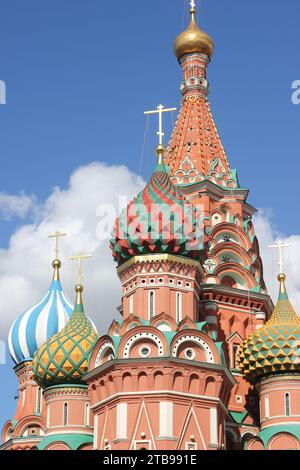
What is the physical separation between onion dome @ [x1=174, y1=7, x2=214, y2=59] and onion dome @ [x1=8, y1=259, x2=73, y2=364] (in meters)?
8.35

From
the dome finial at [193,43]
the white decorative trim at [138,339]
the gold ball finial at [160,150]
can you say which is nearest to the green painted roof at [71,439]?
the white decorative trim at [138,339]

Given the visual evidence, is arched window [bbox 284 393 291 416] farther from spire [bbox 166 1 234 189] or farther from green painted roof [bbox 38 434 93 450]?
spire [bbox 166 1 234 189]

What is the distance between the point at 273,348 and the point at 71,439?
5708mm

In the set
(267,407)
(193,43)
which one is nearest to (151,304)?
(267,407)

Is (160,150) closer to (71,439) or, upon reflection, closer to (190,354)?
(190,354)

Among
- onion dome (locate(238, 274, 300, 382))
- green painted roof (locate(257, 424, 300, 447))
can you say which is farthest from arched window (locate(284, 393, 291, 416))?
onion dome (locate(238, 274, 300, 382))

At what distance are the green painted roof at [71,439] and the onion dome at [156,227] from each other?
15.2ft

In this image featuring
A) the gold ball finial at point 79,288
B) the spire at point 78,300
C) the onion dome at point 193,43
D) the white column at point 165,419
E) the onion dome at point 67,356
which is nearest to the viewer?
the white column at point 165,419

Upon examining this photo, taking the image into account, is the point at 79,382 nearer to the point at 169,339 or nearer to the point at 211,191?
the point at 169,339

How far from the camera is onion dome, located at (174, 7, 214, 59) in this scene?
34.4 metres

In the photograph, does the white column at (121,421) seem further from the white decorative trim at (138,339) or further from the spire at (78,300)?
the spire at (78,300)

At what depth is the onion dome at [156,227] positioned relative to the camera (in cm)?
2734
